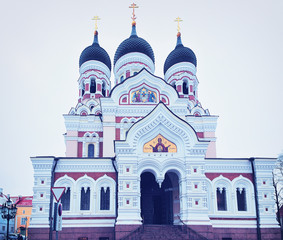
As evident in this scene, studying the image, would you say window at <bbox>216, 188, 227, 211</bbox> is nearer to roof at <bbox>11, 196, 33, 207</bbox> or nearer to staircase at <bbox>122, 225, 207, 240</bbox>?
staircase at <bbox>122, 225, 207, 240</bbox>

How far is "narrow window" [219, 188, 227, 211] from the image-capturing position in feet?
57.7

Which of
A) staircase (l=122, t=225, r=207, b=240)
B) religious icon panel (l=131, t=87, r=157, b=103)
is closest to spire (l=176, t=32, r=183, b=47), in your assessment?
religious icon panel (l=131, t=87, r=157, b=103)

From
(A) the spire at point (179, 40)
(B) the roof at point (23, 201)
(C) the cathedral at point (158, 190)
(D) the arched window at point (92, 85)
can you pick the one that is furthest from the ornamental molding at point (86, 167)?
(B) the roof at point (23, 201)

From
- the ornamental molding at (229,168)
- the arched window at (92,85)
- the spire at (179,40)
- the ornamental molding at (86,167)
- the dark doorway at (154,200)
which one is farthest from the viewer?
the spire at (179,40)

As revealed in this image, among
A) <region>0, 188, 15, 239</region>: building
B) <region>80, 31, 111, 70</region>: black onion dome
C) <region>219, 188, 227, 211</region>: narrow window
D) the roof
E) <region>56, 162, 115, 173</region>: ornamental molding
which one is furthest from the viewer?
the roof

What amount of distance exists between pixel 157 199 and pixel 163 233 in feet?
13.5

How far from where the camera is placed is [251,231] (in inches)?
670

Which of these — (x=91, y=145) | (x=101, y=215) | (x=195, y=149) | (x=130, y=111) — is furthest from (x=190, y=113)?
(x=101, y=215)

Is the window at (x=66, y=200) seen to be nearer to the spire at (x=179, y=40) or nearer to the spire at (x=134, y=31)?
the spire at (x=134, y=31)

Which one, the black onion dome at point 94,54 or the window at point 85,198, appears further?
the black onion dome at point 94,54

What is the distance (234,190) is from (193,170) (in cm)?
304

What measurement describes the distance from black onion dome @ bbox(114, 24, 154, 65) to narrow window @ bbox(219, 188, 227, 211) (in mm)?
14966

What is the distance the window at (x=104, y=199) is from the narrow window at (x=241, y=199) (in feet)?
24.3

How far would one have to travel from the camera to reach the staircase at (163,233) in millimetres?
14766
